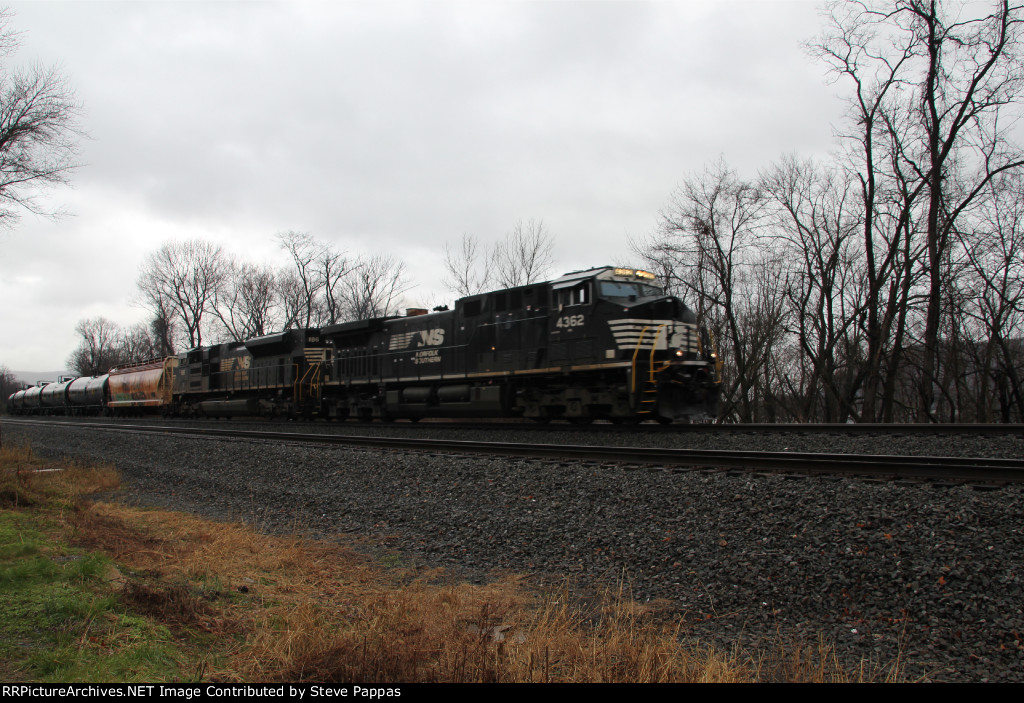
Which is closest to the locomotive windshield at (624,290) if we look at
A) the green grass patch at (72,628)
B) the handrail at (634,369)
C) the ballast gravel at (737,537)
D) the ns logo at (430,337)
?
the handrail at (634,369)

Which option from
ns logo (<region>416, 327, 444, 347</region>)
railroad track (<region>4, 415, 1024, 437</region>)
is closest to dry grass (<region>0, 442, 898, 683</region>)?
railroad track (<region>4, 415, 1024, 437</region>)

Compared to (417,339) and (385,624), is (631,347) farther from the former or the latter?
(385,624)

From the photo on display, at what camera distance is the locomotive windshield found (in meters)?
14.0

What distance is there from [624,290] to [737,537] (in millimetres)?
9621

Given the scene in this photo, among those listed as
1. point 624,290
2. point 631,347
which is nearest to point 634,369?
point 631,347

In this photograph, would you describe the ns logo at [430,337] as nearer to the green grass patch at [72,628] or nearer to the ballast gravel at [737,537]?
the ballast gravel at [737,537]

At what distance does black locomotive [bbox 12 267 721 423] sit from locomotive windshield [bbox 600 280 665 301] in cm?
3

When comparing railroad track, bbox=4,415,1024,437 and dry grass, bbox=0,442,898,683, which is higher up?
railroad track, bbox=4,415,1024,437

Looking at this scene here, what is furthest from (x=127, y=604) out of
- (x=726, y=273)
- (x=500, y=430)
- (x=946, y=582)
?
(x=726, y=273)

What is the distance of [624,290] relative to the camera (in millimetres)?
14234

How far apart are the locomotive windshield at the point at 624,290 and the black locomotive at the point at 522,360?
0.03m

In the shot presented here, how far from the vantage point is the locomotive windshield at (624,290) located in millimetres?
13982

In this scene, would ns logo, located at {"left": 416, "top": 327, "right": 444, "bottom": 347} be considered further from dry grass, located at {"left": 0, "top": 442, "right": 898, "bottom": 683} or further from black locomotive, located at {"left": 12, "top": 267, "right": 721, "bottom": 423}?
dry grass, located at {"left": 0, "top": 442, "right": 898, "bottom": 683}

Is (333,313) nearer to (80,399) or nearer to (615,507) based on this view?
(80,399)
